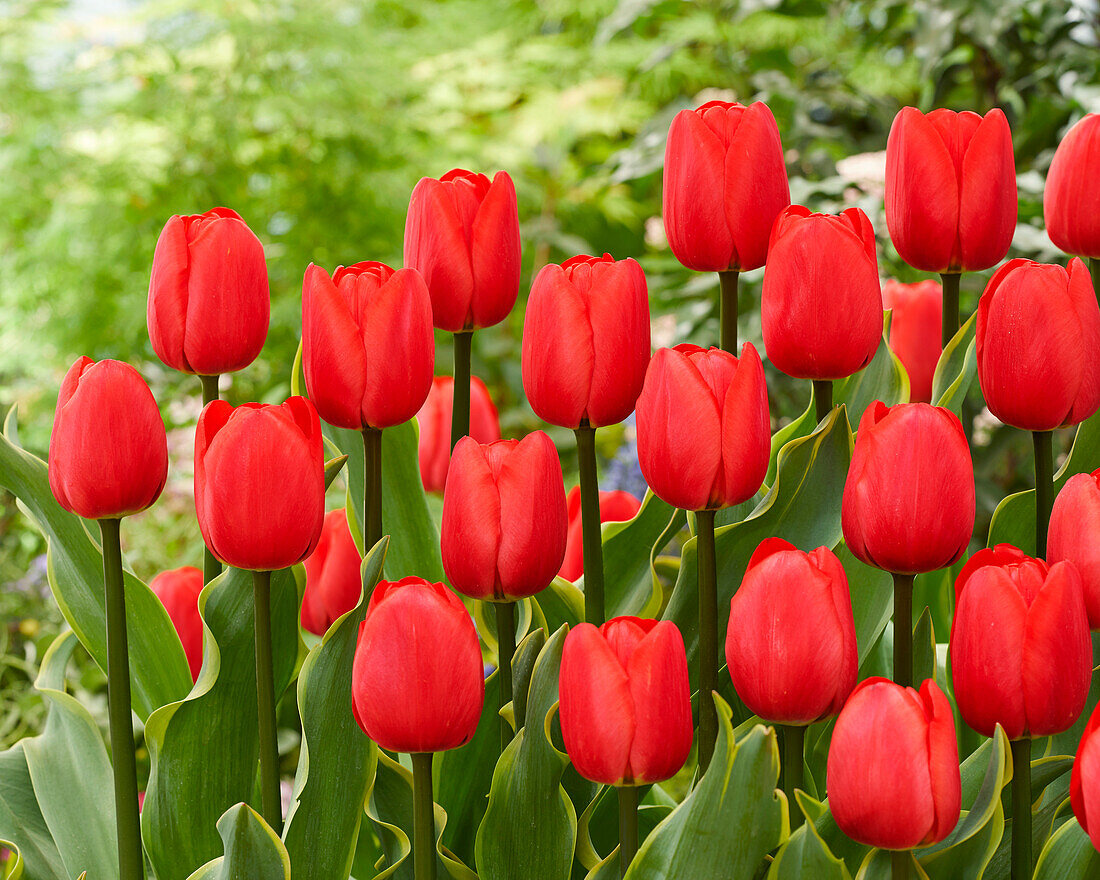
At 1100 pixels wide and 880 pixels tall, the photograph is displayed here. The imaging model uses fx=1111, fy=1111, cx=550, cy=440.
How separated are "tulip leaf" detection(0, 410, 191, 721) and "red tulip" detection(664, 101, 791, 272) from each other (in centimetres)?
29

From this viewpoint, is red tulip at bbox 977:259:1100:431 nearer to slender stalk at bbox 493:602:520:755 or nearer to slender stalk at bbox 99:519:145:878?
slender stalk at bbox 493:602:520:755

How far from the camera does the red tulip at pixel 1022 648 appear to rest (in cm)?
33

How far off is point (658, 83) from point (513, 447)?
2.81 meters

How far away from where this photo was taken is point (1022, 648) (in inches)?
13.1

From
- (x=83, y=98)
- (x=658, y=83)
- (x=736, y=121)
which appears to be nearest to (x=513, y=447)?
(x=736, y=121)

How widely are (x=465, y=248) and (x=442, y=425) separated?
25cm

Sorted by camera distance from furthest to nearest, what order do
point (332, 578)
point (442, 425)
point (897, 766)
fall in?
point (442, 425)
point (332, 578)
point (897, 766)

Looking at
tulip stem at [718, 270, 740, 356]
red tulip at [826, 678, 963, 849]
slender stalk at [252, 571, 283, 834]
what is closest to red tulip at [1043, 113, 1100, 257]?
tulip stem at [718, 270, 740, 356]

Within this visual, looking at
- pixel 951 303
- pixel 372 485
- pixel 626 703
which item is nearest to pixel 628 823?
pixel 626 703

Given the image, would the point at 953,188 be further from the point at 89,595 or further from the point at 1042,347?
the point at 89,595

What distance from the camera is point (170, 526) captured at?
5.90ft

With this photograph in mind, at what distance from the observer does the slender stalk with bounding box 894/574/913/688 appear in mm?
376

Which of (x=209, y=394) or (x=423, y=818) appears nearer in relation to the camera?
(x=423, y=818)

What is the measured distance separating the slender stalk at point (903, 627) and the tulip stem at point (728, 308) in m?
0.14
